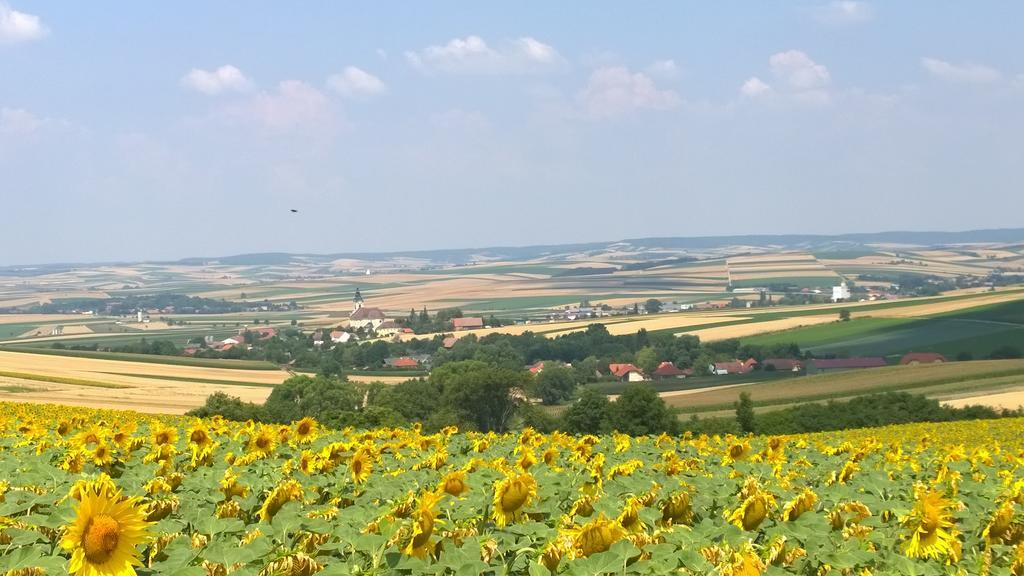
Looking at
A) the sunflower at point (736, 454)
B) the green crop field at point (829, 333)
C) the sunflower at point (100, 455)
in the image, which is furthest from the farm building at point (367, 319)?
the sunflower at point (100, 455)

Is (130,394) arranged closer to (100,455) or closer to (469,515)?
(100,455)

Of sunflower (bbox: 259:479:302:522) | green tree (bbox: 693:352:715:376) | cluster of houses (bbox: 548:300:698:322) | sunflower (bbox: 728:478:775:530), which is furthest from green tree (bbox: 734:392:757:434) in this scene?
cluster of houses (bbox: 548:300:698:322)

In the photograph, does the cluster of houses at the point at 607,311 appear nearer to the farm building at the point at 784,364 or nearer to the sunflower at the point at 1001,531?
the farm building at the point at 784,364

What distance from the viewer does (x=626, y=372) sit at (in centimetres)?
10512

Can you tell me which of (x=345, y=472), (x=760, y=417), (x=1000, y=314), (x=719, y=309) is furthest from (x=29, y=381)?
(x=719, y=309)

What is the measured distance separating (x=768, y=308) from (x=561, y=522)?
166914 mm

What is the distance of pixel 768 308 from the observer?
16888 cm

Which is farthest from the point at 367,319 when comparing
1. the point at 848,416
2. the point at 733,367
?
the point at 848,416

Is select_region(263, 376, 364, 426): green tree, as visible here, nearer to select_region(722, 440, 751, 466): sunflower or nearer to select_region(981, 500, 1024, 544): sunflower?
select_region(722, 440, 751, 466): sunflower

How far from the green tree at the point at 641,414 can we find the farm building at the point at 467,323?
10587cm

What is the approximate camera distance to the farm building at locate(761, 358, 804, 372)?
318 ft

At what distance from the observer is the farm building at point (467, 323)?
164 m

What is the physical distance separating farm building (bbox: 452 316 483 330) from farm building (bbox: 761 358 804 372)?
6665cm

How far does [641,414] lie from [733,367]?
163ft
